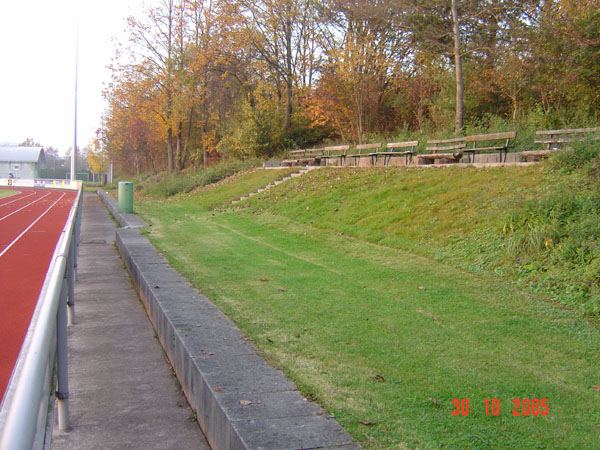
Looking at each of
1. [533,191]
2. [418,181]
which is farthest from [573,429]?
[418,181]

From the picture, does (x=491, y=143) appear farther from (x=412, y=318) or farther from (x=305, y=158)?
(x=305, y=158)

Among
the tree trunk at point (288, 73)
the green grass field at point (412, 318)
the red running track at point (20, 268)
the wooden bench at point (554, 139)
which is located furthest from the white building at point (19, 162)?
the wooden bench at point (554, 139)

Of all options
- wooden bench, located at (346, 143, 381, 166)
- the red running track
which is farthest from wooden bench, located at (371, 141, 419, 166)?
the red running track

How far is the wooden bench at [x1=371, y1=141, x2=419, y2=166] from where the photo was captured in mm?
23236

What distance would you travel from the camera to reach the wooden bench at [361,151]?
88.4 ft

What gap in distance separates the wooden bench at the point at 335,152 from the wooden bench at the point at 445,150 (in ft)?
22.3

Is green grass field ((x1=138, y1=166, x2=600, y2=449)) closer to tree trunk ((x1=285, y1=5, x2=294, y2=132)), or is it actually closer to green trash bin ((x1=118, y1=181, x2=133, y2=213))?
green trash bin ((x1=118, y1=181, x2=133, y2=213))

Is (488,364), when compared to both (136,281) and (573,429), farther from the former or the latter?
(136,281)

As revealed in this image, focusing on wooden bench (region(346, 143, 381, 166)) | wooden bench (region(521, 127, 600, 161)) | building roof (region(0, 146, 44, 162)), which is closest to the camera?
wooden bench (region(521, 127, 600, 161))

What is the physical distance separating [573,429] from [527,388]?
81cm

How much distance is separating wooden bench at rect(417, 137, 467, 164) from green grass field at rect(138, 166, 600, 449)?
8.80ft

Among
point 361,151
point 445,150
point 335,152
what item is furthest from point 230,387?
point 335,152

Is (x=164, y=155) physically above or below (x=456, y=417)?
above

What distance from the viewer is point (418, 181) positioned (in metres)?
18.5
